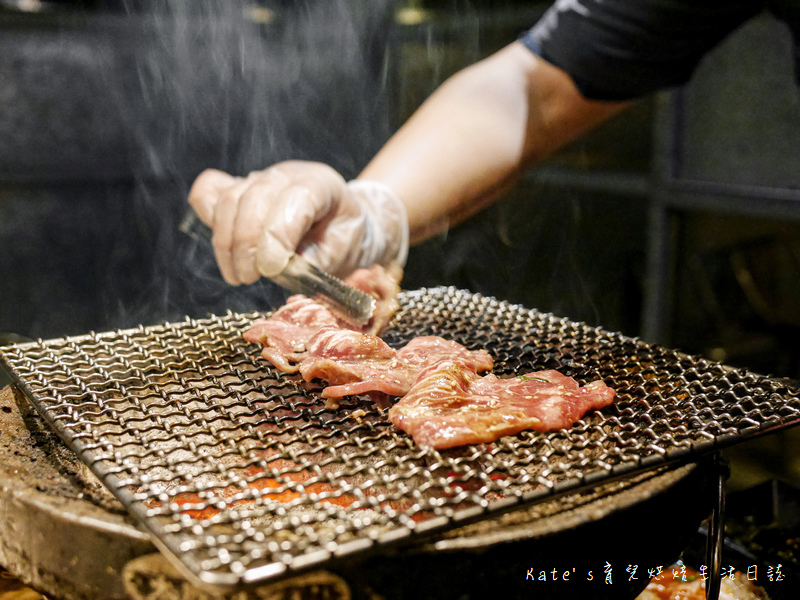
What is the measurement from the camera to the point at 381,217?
3385 mm

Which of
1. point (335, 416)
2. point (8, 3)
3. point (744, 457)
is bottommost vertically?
point (744, 457)

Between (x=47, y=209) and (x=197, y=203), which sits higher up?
(x=197, y=203)

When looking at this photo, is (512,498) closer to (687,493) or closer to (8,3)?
(687,493)

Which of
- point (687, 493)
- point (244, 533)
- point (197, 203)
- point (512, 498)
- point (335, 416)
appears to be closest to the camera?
point (244, 533)

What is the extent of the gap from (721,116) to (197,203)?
4.04 metres

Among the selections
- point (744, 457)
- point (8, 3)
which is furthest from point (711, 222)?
point (8, 3)

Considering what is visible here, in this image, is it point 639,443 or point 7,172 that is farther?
point 7,172

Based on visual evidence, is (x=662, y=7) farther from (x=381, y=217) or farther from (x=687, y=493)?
(x=687, y=493)

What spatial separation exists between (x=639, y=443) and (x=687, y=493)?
6.3 inches

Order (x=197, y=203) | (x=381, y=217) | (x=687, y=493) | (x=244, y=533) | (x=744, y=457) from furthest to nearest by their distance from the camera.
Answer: (x=744, y=457), (x=381, y=217), (x=197, y=203), (x=687, y=493), (x=244, y=533)

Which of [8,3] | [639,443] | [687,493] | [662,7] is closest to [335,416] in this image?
[639,443]

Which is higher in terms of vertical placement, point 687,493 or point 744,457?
point 687,493

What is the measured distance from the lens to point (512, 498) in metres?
1.39

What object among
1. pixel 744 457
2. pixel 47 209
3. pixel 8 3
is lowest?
pixel 744 457
